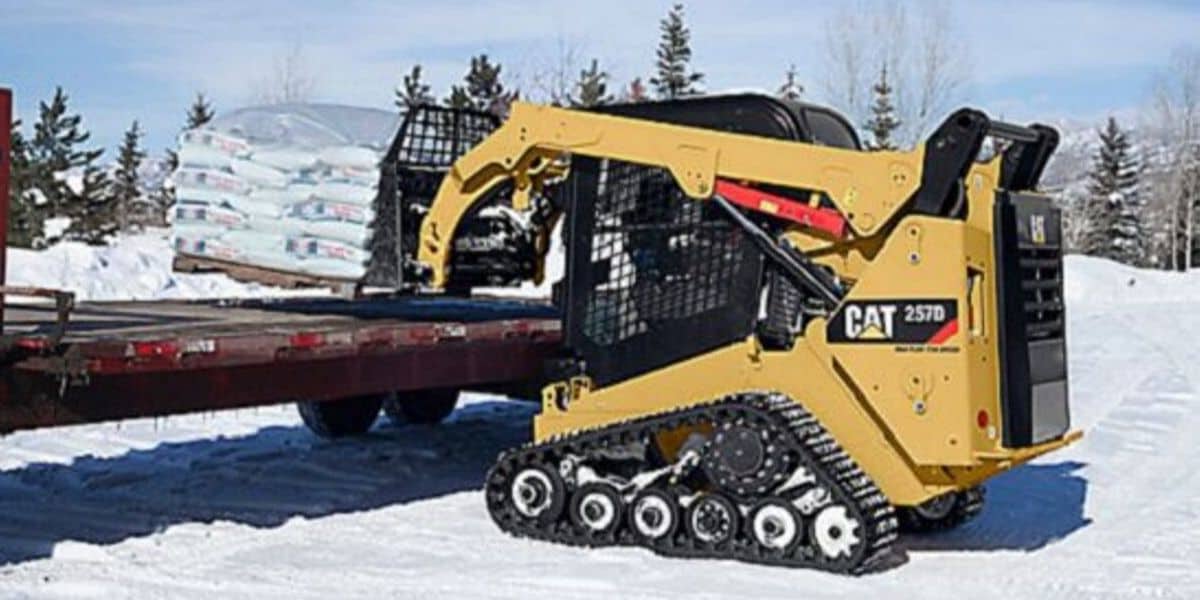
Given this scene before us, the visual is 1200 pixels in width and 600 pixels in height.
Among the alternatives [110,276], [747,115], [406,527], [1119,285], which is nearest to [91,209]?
[110,276]

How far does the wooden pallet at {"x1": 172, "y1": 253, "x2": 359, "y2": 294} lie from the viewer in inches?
371

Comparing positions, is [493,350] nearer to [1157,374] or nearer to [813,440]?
[813,440]

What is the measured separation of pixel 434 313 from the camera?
10711 millimetres

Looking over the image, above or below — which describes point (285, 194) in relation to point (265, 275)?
above

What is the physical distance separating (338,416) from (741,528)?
202 inches

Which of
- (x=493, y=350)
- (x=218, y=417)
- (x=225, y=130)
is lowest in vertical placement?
(x=218, y=417)

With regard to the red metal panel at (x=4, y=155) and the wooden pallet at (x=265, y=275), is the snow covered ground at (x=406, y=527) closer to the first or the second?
the wooden pallet at (x=265, y=275)

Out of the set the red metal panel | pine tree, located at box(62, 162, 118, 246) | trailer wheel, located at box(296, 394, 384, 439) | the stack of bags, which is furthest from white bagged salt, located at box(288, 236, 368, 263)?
pine tree, located at box(62, 162, 118, 246)

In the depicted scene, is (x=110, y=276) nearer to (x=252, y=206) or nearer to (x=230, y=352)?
(x=252, y=206)

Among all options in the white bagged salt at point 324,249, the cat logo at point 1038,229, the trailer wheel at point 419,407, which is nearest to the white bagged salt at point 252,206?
the white bagged salt at point 324,249

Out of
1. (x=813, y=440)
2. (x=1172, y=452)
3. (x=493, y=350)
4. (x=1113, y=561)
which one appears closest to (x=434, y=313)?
(x=493, y=350)

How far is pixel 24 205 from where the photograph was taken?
38.1m

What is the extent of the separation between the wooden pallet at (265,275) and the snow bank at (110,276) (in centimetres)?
1073

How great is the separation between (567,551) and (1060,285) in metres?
2.71
